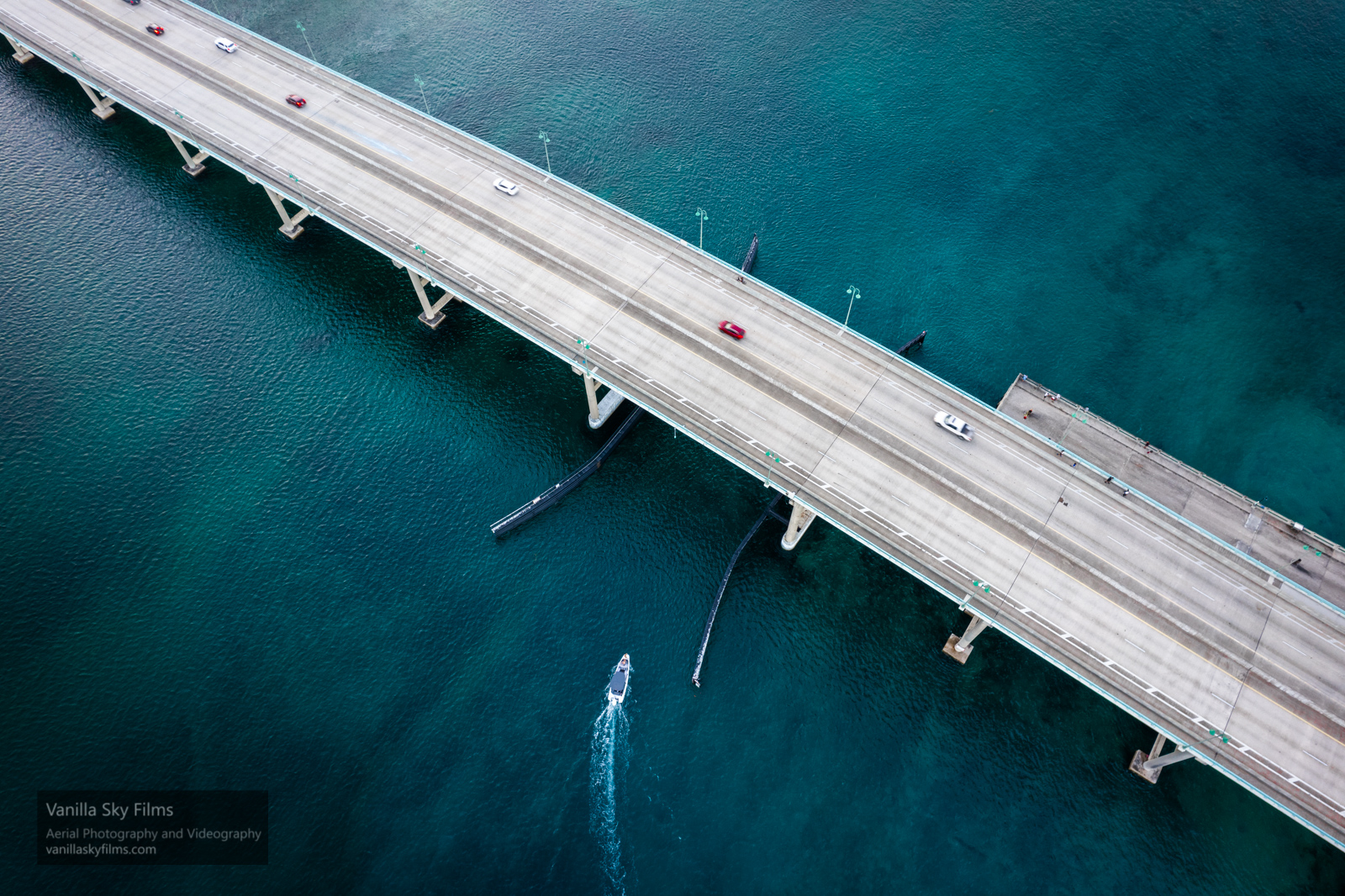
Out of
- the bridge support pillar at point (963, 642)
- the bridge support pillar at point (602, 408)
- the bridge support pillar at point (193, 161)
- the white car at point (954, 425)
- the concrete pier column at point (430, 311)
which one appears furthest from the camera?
the bridge support pillar at point (193, 161)

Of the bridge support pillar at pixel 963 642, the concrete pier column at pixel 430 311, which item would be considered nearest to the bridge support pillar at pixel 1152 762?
the bridge support pillar at pixel 963 642

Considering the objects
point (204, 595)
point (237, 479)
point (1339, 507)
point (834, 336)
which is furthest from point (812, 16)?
point (204, 595)

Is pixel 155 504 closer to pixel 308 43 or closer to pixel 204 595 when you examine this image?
pixel 204 595

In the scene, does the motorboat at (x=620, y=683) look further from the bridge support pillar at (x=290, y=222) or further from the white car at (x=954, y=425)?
the bridge support pillar at (x=290, y=222)

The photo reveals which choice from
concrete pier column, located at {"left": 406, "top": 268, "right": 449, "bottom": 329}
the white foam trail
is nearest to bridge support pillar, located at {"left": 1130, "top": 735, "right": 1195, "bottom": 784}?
the white foam trail

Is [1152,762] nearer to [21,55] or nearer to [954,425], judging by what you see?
[954,425]

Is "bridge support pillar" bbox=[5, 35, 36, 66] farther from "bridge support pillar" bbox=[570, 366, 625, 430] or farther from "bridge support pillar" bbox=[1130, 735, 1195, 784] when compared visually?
"bridge support pillar" bbox=[1130, 735, 1195, 784]
